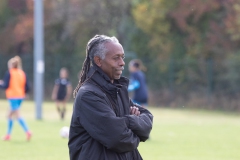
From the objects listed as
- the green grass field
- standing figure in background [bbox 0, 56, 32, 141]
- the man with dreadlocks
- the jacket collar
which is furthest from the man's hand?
standing figure in background [bbox 0, 56, 32, 141]

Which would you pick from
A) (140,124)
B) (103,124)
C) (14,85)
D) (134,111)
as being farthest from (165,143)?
(103,124)

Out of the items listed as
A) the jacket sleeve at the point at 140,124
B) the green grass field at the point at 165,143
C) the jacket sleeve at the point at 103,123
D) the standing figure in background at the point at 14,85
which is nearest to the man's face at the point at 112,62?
Answer: the jacket sleeve at the point at 103,123

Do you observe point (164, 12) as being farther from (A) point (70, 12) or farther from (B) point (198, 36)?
(A) point (70, 12)

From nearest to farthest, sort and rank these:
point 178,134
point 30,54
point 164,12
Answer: point 178,134 → point 164,12 → point 30,54

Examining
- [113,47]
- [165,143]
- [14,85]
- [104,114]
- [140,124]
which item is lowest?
[165,143]

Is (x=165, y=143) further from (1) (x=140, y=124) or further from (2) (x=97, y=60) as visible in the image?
(2) (x=97, y=60)

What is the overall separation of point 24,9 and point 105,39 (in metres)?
39.9

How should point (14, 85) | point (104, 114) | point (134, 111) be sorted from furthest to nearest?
point (14, 85), point (134, 111), point (104, 114)

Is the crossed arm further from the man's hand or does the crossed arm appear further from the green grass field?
the green grass field

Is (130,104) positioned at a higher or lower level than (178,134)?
higher

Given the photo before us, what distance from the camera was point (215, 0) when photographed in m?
31.5

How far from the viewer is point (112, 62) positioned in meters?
4.91

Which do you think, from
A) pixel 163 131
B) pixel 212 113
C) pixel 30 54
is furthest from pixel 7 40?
pixel 163 131

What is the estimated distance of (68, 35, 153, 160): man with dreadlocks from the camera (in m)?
4.71
